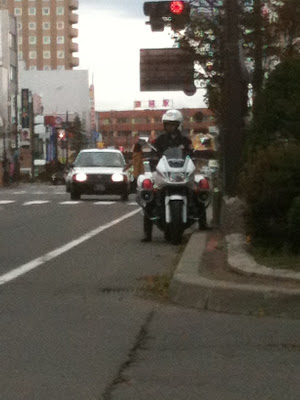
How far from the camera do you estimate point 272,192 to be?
12461 mm

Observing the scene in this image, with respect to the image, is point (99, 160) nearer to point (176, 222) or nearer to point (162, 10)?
point (162, 10)

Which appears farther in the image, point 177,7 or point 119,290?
point 177,7

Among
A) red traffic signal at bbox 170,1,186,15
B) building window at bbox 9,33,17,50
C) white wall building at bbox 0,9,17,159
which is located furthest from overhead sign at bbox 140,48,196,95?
building window at bbox 9,33,17,50

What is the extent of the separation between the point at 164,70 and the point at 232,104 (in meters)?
24.6

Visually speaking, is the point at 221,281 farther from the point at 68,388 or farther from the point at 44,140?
the point at 44,140

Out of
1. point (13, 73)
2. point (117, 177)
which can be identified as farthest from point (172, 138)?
point (13, 73)

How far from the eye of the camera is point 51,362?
768 centimetres

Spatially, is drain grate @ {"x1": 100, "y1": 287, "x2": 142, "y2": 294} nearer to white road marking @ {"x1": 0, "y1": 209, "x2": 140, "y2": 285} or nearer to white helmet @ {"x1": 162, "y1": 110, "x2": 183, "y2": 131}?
white road marking @ {"x1": 0, "y1": 209, "x2": 140, "y2": 285}

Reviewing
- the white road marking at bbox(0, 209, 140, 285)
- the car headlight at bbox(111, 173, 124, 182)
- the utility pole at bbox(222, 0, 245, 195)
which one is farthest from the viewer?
the car headlight at bbox(111, 173, 124, 182)

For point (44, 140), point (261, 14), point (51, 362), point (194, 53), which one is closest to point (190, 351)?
point (51, 362)

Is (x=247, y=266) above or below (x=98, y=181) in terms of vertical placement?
above

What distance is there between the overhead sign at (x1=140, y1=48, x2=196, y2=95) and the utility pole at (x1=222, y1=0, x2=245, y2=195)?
20.6 metres

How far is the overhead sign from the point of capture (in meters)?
41.9

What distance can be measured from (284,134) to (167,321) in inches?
241
